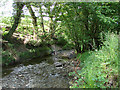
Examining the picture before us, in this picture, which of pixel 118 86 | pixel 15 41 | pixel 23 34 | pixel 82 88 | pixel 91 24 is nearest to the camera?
pixel 118 86

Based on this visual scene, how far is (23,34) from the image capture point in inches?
313

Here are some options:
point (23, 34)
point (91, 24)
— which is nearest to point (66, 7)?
point (91, 24)

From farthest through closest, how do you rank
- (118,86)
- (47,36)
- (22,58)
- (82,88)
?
1. (47,36)
2. (22,58)
3. (82,88)
4. (118,86)

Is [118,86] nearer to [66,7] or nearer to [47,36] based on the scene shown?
[66,7]

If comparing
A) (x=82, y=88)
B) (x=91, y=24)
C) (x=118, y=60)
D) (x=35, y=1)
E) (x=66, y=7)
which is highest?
(x=35, y=1)

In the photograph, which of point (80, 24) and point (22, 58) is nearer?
point (80, 24)

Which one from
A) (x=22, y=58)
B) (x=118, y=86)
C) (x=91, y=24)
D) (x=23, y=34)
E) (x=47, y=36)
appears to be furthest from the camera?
(x=47, y=36)

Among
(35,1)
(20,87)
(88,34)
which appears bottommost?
(20,87)

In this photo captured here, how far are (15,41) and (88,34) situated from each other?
15.9ft

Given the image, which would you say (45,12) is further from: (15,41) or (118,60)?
(118,60)

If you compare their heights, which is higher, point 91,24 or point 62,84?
point 91,24

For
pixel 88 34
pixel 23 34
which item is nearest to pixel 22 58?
pixel 23 34

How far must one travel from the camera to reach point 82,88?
6.98 ft

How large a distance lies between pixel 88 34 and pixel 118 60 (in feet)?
11.3
